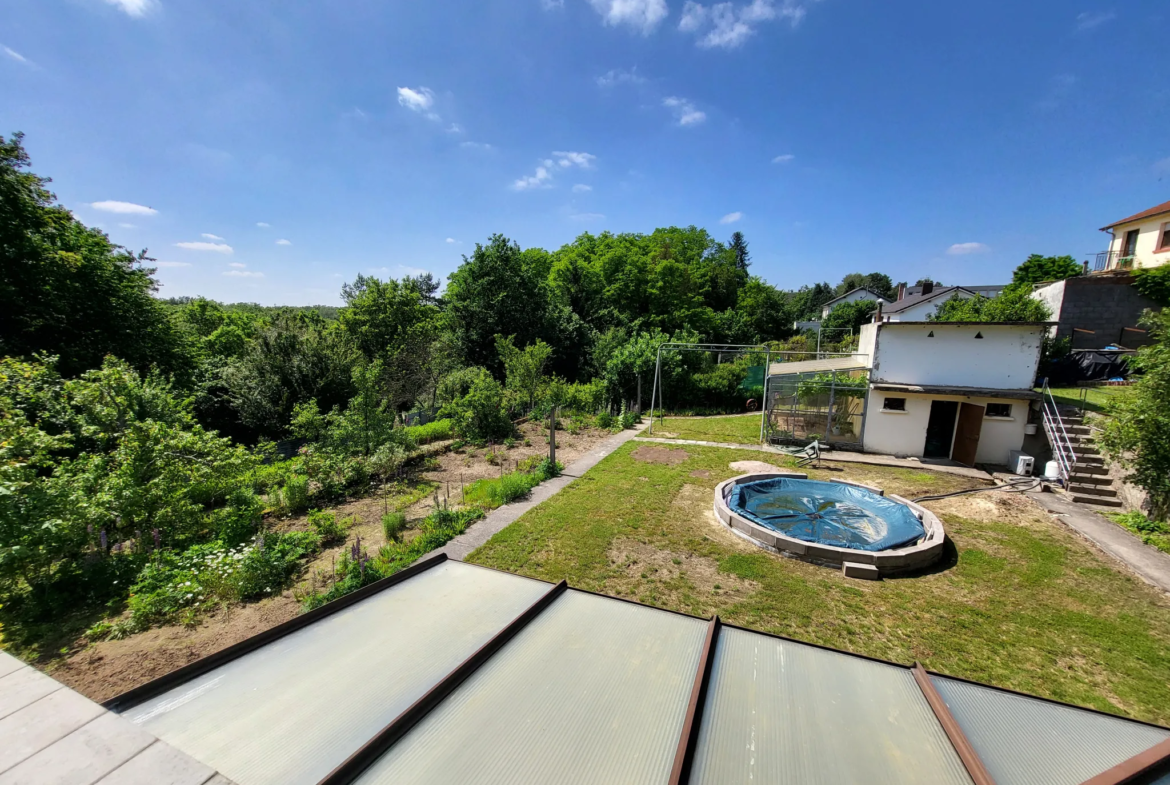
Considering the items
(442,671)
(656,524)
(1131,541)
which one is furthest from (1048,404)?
(442,671)

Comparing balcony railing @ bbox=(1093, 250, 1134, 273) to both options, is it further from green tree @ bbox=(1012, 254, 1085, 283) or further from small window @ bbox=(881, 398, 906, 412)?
small window @ bbox=(881, 398, 906, 412)

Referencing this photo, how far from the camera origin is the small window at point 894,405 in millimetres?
12812

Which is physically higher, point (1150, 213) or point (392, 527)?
point (1150, 213)

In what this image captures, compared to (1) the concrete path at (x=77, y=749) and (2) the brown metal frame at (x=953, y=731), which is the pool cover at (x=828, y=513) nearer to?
(2) the brown metal frame at (x=953, y=731)

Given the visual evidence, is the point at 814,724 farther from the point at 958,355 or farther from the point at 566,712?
the point at 958,355

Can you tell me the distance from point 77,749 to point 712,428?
16.9 meters

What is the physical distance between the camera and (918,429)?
12.7 metres

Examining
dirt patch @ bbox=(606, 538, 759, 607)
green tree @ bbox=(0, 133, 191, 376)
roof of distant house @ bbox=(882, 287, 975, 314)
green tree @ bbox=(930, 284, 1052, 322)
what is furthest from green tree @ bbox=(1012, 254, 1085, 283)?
green tree @ bbox=(0, 133, 191, 376)

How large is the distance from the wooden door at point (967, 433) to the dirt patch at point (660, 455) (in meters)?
8.11

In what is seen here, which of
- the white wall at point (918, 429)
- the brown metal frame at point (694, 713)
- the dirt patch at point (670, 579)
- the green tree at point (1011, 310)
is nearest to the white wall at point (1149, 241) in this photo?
the green tree at point (1011, 310)

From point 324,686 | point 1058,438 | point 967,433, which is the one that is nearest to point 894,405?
point 967,433

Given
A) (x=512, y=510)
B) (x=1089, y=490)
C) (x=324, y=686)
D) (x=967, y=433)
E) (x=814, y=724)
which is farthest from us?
(x=967, y=433)

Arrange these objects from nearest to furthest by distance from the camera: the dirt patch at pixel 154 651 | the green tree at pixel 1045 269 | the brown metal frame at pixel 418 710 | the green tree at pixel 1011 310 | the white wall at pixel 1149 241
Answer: the brown metal frame at pixel 418 710, the dirt patch at pixel 154 651, the green tree at pixel 1011 310, the white wall at pixel 1149 241, the green tree at pixel 1045 269

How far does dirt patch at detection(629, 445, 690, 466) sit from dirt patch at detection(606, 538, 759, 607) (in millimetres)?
5235
